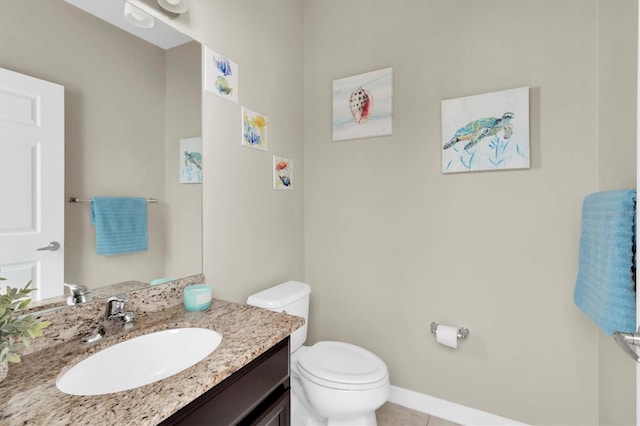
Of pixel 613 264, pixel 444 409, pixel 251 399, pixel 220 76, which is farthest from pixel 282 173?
pixel 444 409

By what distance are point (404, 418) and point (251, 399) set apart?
1.32 m

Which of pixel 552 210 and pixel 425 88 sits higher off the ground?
pixel 425 88

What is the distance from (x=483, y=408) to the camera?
5.47ft

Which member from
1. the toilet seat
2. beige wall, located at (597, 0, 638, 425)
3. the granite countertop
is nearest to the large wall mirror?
the granite countertop

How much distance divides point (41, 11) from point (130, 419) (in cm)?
114

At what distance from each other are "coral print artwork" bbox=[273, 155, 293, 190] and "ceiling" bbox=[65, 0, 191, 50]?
0.80m

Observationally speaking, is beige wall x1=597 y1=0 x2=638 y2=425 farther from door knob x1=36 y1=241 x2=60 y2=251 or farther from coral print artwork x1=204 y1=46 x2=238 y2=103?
door knob x1=36 y1=241 x2=60 y2=251

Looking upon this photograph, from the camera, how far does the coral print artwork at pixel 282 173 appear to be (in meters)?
1.87

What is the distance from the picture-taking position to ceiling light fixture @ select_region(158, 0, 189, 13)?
3.89 ft

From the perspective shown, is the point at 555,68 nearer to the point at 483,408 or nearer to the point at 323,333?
the point at 483,408

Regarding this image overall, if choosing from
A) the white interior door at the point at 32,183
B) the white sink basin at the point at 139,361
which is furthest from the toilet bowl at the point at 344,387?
the white interior door at the point at 32,183

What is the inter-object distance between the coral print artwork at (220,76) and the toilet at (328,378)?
1077 millimetres

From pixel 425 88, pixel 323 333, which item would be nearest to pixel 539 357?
pixel 323 333

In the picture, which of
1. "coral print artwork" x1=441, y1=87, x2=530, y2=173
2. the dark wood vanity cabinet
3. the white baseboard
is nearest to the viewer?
the dark wood vanity cabinet
